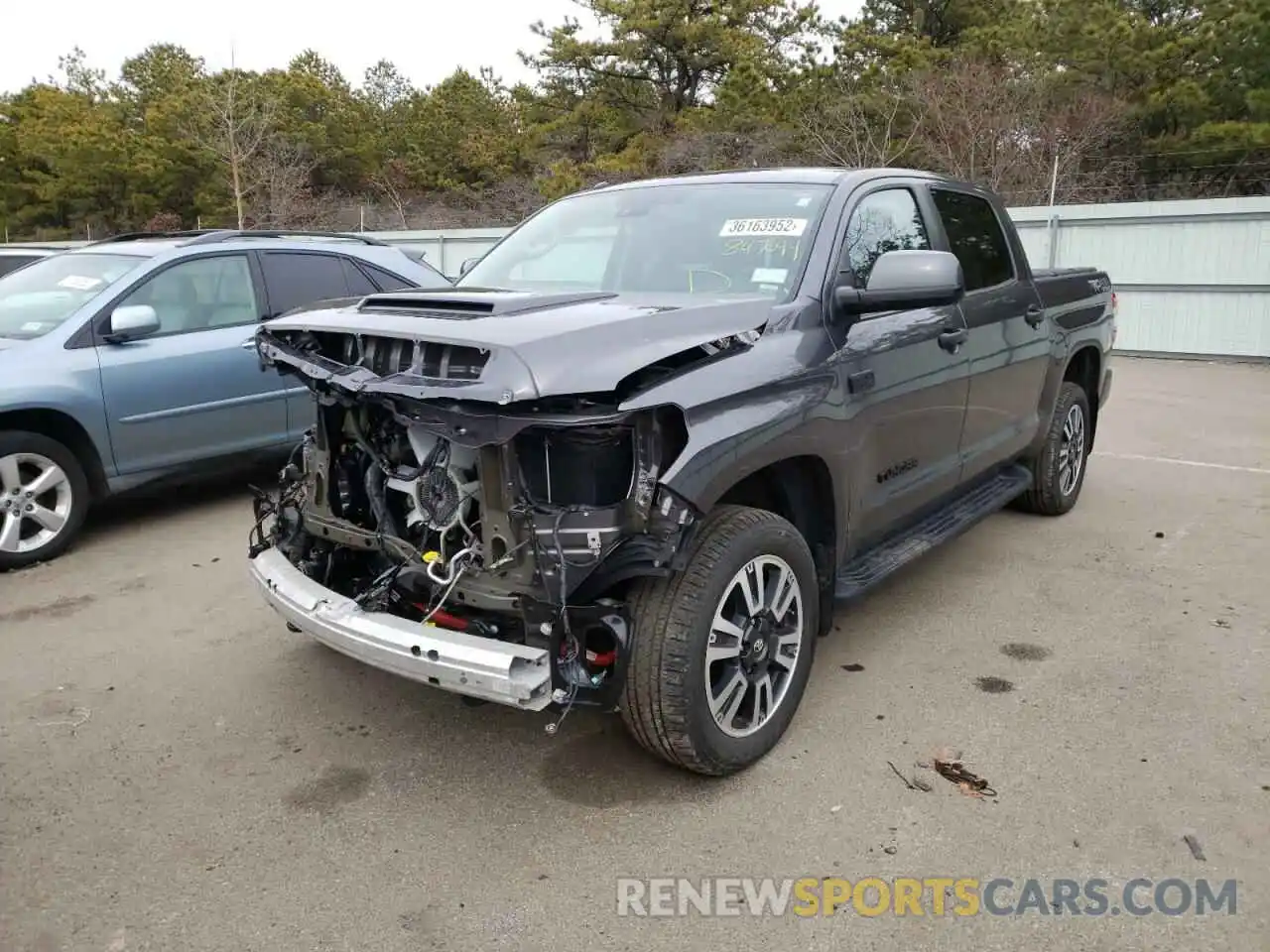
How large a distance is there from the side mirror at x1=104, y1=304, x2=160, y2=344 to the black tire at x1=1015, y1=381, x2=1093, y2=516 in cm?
502

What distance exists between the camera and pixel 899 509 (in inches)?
158

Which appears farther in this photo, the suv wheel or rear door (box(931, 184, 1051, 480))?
the suv wheel

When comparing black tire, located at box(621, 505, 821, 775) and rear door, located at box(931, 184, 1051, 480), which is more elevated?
rear door, located at box(931, 184, 1051, 480)

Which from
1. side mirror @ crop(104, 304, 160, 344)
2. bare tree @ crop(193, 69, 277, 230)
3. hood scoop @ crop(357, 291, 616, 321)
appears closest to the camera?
hood scoop @ crop(357, 291, 616, 321)

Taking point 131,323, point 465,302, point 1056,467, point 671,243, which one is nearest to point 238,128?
point 131,323

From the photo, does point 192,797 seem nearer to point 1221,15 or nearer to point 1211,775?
point 1211,775

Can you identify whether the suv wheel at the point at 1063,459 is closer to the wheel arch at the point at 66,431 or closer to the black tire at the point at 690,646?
the black tire at the point at 690,646

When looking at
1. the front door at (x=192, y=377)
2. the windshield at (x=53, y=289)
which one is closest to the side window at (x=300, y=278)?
the front door at (x=192, y=377)

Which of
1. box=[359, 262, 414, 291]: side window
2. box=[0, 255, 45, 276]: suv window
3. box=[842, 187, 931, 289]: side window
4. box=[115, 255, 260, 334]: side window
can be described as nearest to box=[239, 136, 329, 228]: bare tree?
box=[0, 255, 45, 276]: suv window

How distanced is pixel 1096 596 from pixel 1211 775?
64.9 inches

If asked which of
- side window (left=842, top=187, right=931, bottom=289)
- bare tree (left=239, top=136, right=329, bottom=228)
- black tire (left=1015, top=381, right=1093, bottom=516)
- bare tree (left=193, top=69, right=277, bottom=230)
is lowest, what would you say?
black tire (left=1015, top=381, right=1093, bottom=516)

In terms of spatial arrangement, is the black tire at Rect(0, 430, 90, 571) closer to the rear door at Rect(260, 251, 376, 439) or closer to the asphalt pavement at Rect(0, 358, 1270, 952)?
the asphalt pavement at Rect(0, 358, 1270, 952)

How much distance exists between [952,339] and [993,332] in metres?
0.57

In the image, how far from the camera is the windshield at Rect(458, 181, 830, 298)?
12.0 feet
